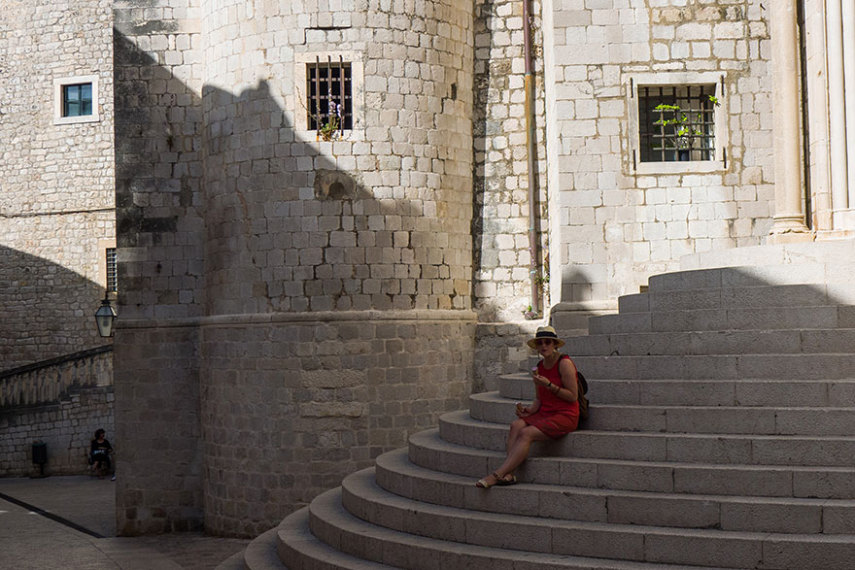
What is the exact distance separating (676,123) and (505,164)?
2.57 metres

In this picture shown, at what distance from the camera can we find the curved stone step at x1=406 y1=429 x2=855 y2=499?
702 cm

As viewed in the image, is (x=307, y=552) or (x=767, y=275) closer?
(x=307, y=552)

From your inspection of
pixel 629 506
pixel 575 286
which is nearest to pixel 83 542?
pixel 575 286

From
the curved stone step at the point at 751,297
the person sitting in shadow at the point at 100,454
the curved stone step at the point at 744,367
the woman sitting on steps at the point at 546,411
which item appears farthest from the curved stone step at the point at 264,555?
the person sitting in shadow at the point at 100,454

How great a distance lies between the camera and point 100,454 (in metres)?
23.3

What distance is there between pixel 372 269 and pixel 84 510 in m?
7.60

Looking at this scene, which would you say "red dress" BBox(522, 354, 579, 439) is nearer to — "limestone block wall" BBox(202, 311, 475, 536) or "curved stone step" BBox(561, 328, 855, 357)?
"curved stone step" BBox(561, 328, 855, 357)

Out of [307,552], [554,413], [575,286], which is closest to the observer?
[554,413]

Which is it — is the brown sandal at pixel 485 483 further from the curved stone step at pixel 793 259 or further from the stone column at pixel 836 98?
the stone column at pixel 836 98

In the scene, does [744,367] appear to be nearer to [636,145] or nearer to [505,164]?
[636,145]

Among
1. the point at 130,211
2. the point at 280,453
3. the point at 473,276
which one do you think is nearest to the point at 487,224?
the point at 473,276

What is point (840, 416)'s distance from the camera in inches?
297

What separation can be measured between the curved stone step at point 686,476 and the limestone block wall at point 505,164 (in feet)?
24.4

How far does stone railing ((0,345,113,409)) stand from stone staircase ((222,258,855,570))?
15.8 metres
